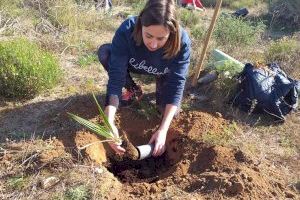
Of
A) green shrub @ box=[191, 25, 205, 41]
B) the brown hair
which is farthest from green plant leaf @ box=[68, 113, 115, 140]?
green shrub @ box=[191, 25, 205, 41]

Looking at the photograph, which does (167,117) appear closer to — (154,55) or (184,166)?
(184,166)

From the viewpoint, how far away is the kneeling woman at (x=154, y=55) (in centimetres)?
258

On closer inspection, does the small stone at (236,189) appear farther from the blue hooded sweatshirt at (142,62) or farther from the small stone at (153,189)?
the blue hooded sweatshirt at (142,62)

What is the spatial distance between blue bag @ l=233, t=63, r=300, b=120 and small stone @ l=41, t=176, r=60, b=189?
1.79 metres

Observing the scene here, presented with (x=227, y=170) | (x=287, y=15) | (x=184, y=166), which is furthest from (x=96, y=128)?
(x=287, y=15)

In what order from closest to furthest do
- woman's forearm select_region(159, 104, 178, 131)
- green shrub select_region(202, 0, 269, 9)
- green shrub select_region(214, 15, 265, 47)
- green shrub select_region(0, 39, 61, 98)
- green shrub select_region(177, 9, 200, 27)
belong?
woman's forearm select_region(159, 104, 178, 131)
green shrub select_region(0, 39, 61, 98)
green shrub select_region(214, 15, 265, 47)
green shrub select_region(177, 9, 200, 27)
green shrub select_region(202, 0, 269, 9)

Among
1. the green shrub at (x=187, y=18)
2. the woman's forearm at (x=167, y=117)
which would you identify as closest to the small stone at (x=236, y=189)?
the woman's forearm at (x=167, y=117)

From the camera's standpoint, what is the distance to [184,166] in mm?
2914

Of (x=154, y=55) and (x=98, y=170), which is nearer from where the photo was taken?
(x=98, y=170)

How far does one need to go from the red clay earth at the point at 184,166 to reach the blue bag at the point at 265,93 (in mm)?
356

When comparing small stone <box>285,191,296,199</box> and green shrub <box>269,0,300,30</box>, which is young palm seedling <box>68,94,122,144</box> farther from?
green shrub <box>269,0,300,30</box>

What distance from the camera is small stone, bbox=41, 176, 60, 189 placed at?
2609 mm

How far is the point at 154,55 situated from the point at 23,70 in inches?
44.1

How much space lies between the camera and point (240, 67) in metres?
3.98
